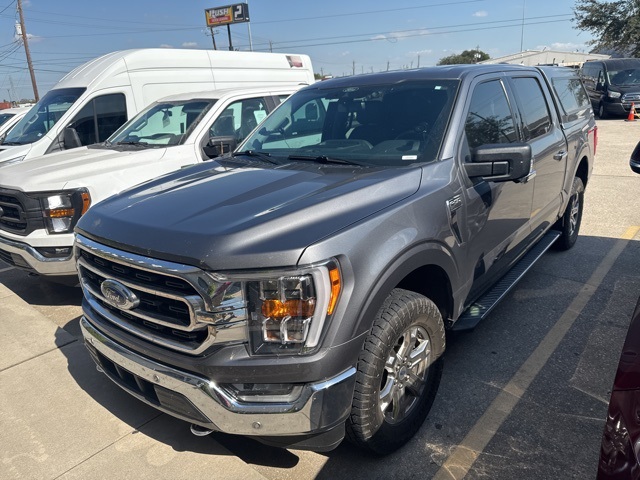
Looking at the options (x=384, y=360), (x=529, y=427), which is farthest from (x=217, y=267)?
(x=529, y=427)

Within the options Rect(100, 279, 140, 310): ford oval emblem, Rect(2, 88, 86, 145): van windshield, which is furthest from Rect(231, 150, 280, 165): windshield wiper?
Rect(2, 88, 86, 145): van windshield

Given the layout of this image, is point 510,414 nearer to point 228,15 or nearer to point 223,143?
point 223,143

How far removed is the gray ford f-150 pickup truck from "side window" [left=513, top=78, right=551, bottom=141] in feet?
0.78

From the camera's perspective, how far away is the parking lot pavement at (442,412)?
261 cm

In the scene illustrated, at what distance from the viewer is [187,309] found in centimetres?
216

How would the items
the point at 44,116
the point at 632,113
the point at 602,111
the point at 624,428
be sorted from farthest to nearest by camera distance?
the point at 602,111
the point at 632,113
the point at 44,116
the point at 624,428

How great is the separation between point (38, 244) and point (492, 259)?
12.3ft

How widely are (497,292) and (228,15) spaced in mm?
47391

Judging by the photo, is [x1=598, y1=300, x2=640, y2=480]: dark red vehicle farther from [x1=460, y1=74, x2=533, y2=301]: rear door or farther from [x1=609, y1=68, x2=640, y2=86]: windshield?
[x1=609, y1=68, x2=640, y2=86]: windshield

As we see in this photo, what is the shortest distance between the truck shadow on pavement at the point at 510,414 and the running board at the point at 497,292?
0.40 m

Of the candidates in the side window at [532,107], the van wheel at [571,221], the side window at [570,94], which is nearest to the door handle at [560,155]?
the side window at [532,107]

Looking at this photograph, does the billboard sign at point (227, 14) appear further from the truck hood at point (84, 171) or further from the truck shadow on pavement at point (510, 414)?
the truck shadow on pavement at point (510, 414)

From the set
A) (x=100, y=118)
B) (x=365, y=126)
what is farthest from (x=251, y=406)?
(x=100, y=118)

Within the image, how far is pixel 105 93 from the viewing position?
735cm
